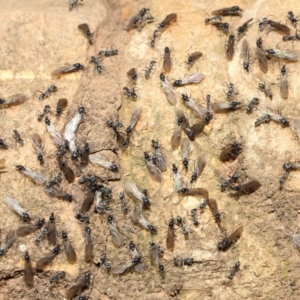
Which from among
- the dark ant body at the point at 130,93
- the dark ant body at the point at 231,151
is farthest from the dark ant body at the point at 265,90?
the dark ant body at the point at 130,93

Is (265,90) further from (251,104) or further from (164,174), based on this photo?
(164,174)

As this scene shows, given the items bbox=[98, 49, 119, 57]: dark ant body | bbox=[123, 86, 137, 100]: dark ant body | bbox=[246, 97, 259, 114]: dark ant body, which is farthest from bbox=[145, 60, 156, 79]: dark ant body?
bbox=[246, 97, 259, 114]: dark ant body

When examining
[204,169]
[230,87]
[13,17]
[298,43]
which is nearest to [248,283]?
[204,169]

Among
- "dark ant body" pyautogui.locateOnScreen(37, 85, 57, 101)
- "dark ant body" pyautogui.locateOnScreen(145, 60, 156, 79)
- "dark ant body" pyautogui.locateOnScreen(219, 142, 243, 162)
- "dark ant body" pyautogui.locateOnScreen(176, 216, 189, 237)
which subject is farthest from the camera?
"dark ant body" pyautogui.locateOnScreen(145, 60, 156, 79)

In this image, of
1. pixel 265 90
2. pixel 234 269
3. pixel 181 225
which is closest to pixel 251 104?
pixel 265 90

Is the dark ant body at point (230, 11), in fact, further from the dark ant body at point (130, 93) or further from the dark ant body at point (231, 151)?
the dark ant body at point (231, 151)

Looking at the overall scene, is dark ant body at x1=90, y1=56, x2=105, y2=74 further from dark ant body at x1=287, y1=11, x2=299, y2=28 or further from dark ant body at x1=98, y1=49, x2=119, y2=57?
dark ant body at x1=287, y1=11, x2=299, y2=28

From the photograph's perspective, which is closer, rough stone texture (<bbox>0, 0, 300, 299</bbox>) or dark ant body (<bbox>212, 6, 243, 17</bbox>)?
rough stone texture (<bbox>0, 0, 300, 299</bbox>)

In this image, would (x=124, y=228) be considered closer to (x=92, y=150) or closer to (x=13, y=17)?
(x=92, y=150)

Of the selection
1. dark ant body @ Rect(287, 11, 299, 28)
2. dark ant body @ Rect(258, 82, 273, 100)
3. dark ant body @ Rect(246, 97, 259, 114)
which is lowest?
dark ant body @ Rect(246, 97, 259, 114)
